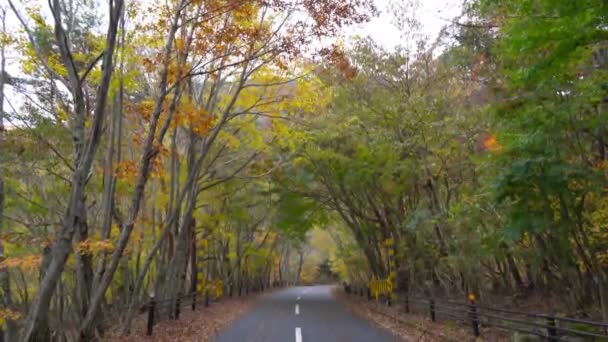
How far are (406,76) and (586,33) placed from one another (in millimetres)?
8309

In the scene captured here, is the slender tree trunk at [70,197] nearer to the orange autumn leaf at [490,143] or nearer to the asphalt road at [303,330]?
the asphalt road at [303,330]

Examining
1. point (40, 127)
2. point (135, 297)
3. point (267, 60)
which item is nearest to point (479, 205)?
point (267, 60)

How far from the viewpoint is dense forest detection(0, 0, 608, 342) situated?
304 inches

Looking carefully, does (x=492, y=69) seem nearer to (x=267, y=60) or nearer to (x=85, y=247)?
(x=267, y=60)

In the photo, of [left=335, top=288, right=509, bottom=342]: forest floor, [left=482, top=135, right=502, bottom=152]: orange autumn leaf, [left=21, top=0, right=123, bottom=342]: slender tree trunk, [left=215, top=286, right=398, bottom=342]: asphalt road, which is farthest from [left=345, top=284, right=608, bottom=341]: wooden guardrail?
[left=21, top=0, right=123, bottom=342]: slender tree trunk

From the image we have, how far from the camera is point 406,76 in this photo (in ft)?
47.9

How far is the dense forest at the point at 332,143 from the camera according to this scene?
7727mm

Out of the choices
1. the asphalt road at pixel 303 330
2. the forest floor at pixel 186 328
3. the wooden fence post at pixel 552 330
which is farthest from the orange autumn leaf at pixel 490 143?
the forest floor at pixel 186 328

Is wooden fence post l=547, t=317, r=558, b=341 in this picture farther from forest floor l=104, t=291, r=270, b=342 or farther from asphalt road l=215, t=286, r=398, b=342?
forest floor l=104, t=291, r=270, b=342

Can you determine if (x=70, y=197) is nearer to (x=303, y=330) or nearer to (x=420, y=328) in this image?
(x=303, y=330)

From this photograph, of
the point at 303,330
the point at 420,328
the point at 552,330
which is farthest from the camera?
the point at 303,330

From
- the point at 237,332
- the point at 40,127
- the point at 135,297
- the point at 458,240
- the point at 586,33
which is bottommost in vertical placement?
the point at 237,332

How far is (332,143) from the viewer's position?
1831 cm

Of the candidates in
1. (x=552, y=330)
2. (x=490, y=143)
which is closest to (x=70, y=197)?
(x=552, y=330)
